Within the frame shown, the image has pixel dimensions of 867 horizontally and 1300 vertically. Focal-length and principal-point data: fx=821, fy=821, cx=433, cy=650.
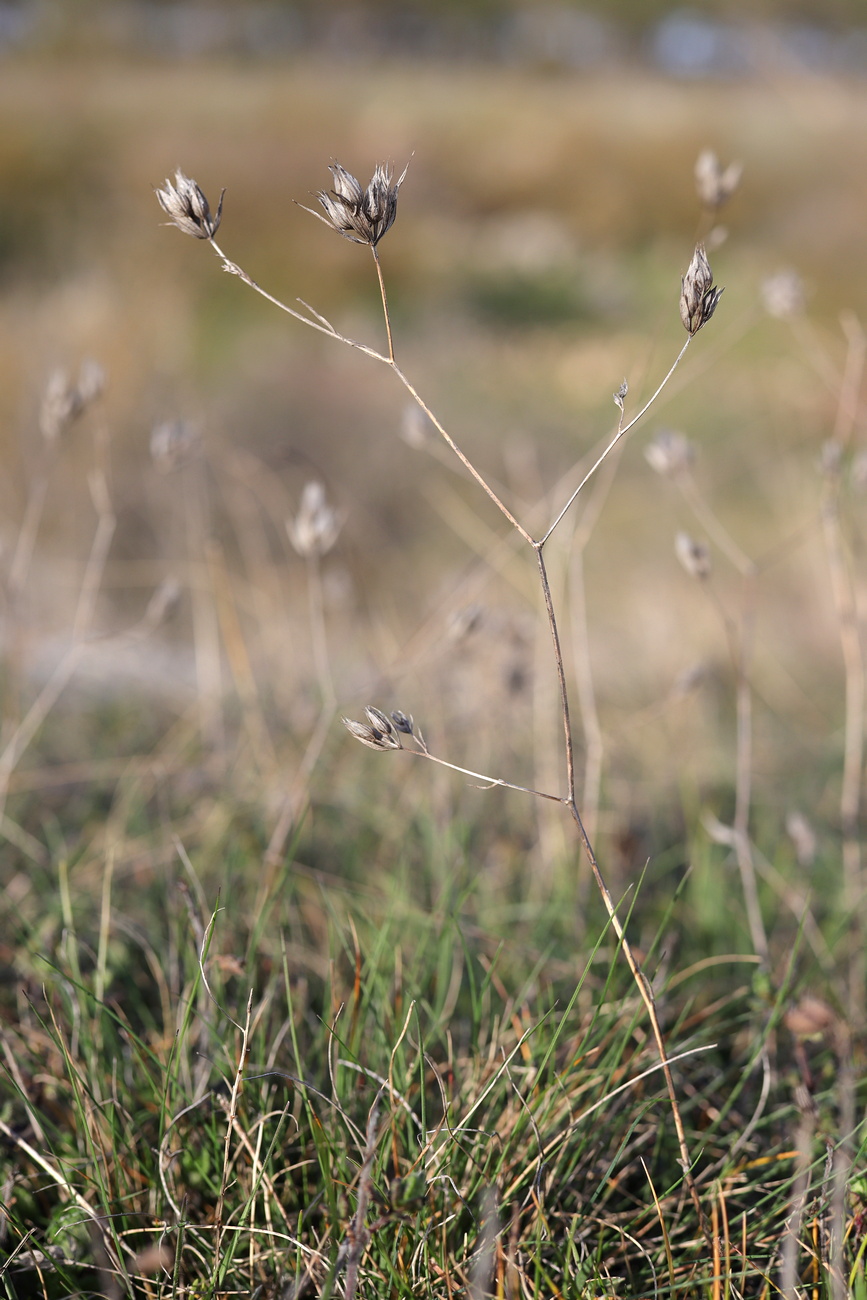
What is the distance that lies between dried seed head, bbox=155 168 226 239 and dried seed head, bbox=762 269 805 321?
0.64m

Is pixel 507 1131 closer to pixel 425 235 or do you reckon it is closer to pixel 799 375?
pixel 799 375

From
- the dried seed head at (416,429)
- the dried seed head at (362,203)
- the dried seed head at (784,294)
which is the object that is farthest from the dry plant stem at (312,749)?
the dried seed head at (784,294)

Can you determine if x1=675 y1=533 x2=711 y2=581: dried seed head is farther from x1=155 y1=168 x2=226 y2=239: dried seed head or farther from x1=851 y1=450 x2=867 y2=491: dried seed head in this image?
x1=155 y1=168 x2=226 y2=239: dried seed head

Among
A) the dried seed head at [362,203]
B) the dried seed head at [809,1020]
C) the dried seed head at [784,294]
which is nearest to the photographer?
the dried seed head at [362,203]

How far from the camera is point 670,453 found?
0.69 metres

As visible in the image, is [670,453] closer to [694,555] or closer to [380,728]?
[694,555]

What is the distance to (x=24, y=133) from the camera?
5812 millimetres

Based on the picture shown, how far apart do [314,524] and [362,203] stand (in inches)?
9.3

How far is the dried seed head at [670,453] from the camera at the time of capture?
0.68m

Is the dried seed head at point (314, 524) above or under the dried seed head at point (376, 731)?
above

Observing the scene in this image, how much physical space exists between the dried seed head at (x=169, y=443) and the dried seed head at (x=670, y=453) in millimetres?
409

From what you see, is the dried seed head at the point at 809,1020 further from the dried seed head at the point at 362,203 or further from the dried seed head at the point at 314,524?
the dried seed head at the point at 362,203

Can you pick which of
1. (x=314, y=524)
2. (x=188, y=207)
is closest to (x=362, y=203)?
(x=188, y=207)

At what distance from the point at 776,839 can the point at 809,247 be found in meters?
6.09
